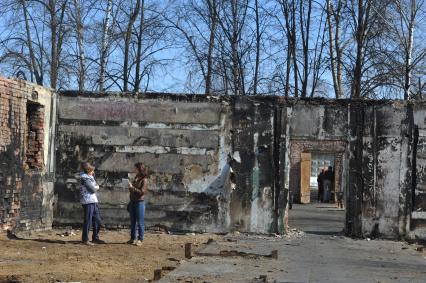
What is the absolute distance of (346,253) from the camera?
39.6 feet

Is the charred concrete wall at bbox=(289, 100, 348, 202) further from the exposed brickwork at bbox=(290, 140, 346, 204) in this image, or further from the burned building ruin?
the exposed brickwork at bbox=(290, 140, 346, 204)

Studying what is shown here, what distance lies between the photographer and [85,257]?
10.8 metres

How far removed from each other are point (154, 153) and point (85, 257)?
4263 mm

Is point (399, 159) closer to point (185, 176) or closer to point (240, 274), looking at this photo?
point (185, 176)

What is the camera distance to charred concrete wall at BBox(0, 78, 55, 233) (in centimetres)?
1285

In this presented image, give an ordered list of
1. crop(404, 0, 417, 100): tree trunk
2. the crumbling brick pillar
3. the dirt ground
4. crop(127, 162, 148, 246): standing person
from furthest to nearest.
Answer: crop(404, 0, 417, 100): tree trunk → the crumbling brick pillar → crop(127, 162, 148, 246): standing person → the dirt ground

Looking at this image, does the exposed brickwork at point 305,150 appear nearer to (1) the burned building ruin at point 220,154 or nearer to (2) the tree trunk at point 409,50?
(2) the tree trunk at point 409,50

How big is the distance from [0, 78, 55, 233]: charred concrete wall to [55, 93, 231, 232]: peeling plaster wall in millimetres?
392

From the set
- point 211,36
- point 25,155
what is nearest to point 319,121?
point 25,155

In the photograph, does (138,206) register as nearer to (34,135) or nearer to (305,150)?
(34,135)

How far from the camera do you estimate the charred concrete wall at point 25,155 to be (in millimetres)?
12852

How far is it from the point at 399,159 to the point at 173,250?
5.64 metres

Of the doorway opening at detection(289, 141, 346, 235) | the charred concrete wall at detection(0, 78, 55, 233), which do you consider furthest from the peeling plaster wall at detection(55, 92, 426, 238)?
the doorway opening at detection(289, 141, 346, 235)

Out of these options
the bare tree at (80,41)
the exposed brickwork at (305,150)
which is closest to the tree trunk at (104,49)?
the bare tree at (80,41)
